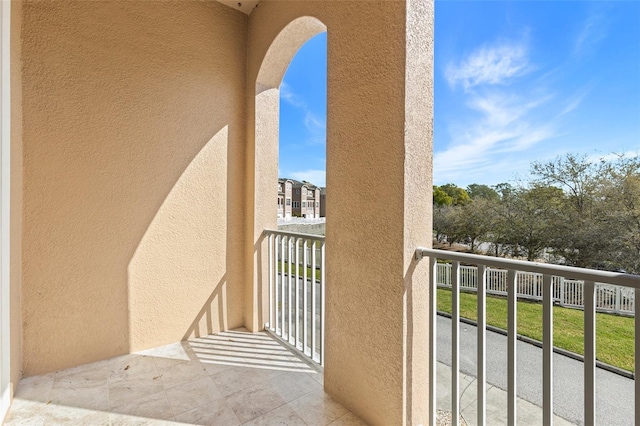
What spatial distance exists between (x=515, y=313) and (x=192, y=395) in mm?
2080

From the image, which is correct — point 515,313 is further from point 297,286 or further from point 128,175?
point 128,175

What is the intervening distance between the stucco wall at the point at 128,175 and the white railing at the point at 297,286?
42cm

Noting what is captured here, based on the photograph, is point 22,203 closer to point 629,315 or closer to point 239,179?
point 239,179

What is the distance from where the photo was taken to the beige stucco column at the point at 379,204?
1.60 m

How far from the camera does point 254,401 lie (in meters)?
2.00

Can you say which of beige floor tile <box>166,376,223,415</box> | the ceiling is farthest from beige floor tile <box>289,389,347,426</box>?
the ceiling

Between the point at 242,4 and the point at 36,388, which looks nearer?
the point at 36,388

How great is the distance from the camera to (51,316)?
232 cm

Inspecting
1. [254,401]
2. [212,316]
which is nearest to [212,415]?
[254,401]

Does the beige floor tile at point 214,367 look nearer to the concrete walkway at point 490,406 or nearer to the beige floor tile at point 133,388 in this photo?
the beige floor tile at point 133,388

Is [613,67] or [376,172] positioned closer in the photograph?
[376,172]

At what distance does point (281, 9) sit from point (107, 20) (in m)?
1.45

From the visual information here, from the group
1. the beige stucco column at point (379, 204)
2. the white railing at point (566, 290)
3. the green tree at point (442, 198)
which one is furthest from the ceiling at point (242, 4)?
the white railing at point (566, 290)

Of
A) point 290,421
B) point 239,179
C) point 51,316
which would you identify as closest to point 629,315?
point 290,421
